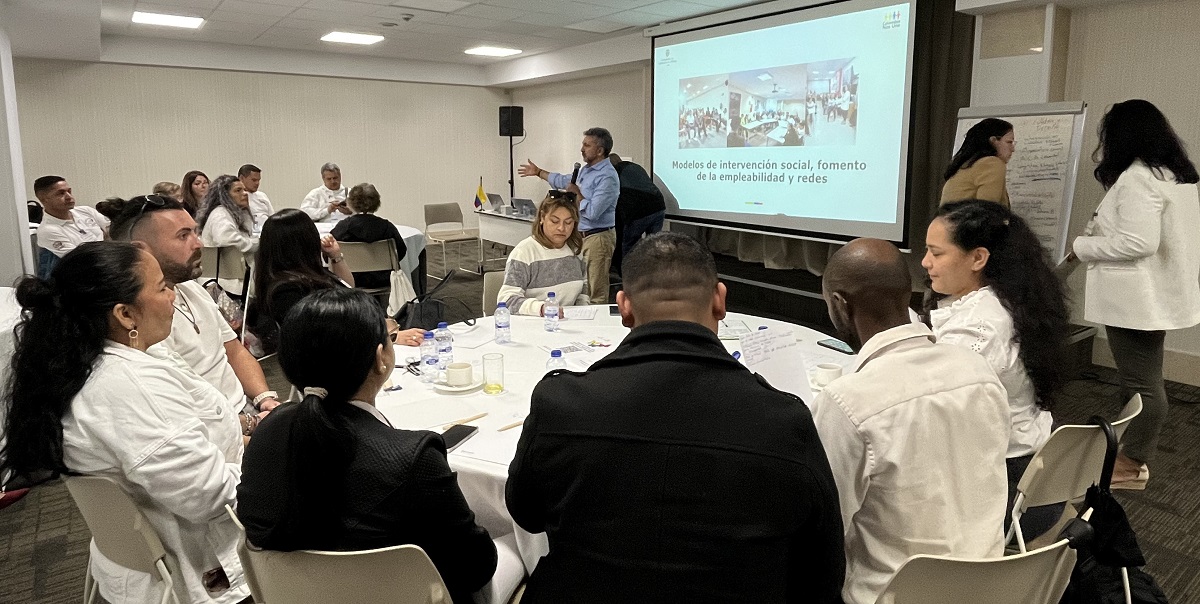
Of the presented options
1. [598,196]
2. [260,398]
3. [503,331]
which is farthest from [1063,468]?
[598,196]

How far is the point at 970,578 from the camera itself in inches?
48.2

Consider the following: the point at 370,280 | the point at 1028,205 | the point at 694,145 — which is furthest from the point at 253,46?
the point at 1028,205

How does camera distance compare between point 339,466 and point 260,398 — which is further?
point 260,398

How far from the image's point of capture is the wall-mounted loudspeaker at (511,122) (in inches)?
412

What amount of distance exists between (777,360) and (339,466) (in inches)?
51.4

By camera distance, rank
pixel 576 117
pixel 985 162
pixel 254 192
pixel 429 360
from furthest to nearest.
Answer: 1. pixel 576 117
2. pixel 254 192
3. pixel 985 162
4. pixel 429 360

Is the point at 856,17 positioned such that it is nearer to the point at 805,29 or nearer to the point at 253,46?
the point at 805,29

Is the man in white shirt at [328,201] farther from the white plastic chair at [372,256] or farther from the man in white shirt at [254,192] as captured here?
the white plastic chair at [372,256]

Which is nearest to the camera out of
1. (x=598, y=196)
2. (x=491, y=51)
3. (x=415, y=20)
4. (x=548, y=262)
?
(x=548, y=262)

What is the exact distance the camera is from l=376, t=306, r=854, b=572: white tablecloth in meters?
1.73

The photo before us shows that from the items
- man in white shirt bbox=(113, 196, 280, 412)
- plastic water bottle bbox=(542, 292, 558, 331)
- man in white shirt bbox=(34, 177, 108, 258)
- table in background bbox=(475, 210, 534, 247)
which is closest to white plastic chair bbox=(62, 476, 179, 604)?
man in white shirt bbox=(113, 196, 280, 412)

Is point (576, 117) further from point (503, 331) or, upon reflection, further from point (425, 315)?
point (503, 331)

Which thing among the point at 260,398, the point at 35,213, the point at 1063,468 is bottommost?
the point at 260,398

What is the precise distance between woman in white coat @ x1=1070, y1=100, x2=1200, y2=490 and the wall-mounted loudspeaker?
821cm
